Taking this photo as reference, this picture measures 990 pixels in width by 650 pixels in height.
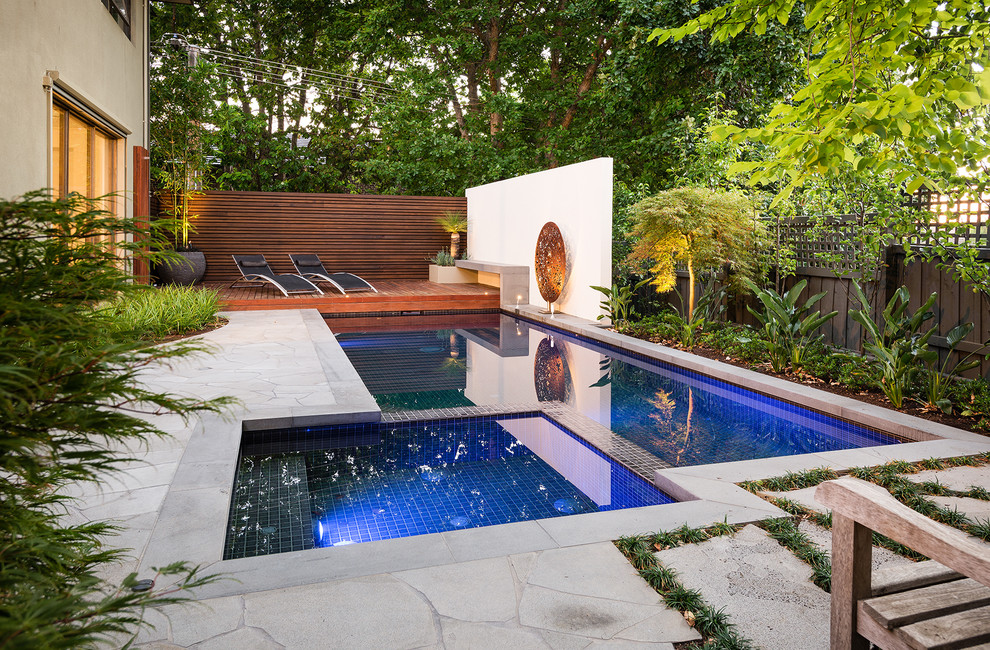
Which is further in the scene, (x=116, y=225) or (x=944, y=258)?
(x=944, y=258)

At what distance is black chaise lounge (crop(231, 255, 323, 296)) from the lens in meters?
12.1

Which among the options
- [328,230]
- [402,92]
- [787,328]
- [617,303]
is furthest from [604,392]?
[402,92]

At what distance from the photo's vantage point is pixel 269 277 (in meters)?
12.6

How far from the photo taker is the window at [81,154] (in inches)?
262

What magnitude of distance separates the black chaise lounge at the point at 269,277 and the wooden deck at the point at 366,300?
16cm

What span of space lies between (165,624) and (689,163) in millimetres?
10454

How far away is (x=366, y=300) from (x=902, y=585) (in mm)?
10810

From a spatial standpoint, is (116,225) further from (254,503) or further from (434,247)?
(434,247)

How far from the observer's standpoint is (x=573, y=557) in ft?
9.00

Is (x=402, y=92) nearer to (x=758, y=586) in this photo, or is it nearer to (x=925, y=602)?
(x=758, y=586)

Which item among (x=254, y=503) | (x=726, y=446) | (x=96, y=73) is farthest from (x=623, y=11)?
(x=254, y=503)

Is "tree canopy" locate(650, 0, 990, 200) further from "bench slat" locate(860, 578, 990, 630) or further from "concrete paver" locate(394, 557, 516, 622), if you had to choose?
"concrete paver" locate(394, 557, 516, 622)

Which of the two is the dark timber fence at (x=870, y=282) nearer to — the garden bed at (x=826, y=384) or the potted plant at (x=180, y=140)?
the garden bed at (x=826, y=384)

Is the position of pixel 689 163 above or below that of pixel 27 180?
above
